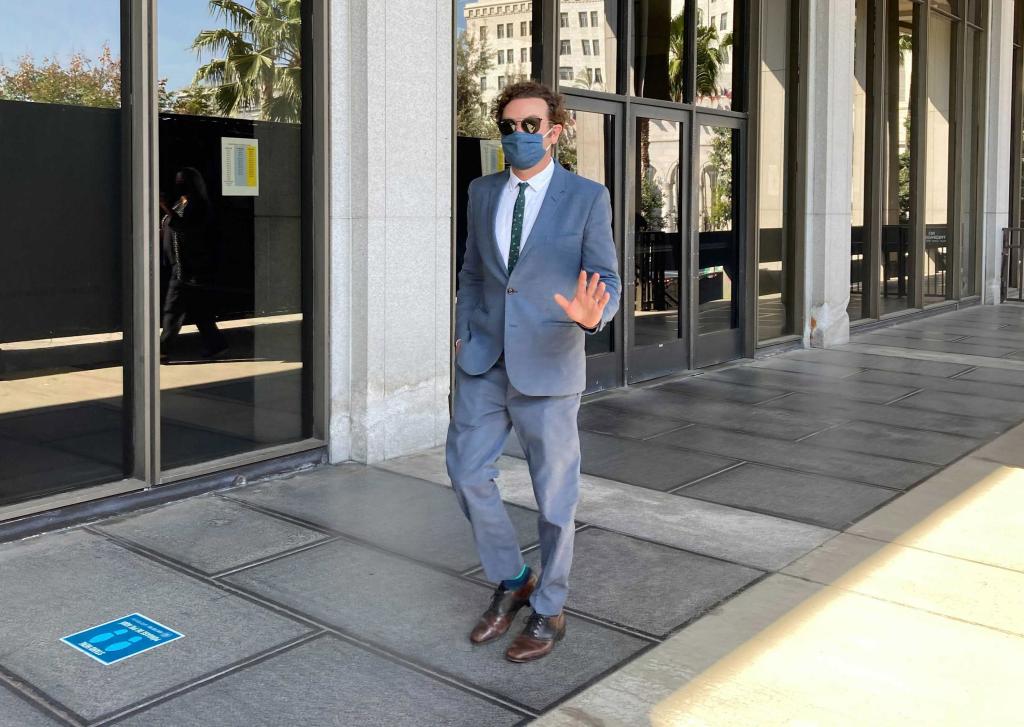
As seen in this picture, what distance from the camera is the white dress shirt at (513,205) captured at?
390cm

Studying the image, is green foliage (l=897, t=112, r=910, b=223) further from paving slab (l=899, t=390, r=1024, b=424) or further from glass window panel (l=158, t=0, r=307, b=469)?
glass window panel (l=158, t=0, r=307, b=469)

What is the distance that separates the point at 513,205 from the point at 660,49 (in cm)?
664

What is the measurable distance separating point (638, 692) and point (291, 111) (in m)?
4.32

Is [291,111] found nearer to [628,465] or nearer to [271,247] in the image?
[271,247]

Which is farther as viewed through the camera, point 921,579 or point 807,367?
point 807,367

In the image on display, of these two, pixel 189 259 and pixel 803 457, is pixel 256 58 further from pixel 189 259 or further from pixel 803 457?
pixel 803 457

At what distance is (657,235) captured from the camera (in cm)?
1008

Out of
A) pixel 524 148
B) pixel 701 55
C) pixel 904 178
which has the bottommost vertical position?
pixel 524 148

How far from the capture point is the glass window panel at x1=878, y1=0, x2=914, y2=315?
1514 centimetres

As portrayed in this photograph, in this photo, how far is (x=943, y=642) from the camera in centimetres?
406

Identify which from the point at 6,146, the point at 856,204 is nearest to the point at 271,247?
the point at 6,146

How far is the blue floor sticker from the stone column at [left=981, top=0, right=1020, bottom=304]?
1693 centimetres

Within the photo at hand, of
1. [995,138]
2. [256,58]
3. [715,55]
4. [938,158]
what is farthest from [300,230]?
[995,138]

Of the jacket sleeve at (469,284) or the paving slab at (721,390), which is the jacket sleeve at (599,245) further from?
the paving slab at (721,390)
